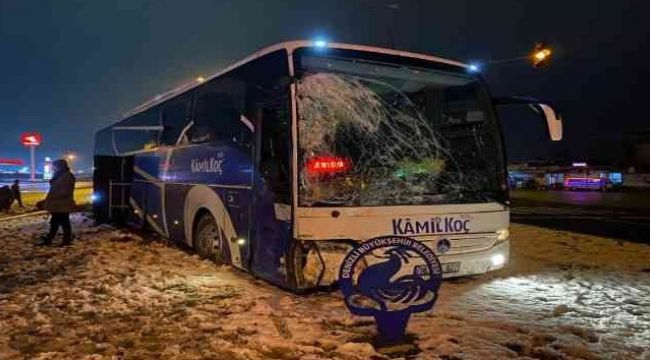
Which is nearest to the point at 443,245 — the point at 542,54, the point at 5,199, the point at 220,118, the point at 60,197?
the point at 220,118

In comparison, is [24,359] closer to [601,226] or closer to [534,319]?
[534,319]

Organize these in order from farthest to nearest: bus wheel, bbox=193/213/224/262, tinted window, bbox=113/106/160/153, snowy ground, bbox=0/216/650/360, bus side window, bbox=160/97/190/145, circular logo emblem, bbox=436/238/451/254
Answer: tinted window, bbox=113/106/160/153
bus side window, bbox=160/97/190/145
bus wheel, bbox=193/213/224/262
circular logo emblem, bbox=436/238/451/254
snowy ground, bbox=0/216/650/360

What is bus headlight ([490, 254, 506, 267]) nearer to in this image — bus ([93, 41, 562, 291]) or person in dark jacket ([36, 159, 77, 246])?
bus ([93, 41, 562, 291])

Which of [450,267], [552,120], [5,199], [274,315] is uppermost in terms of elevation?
[552,120]

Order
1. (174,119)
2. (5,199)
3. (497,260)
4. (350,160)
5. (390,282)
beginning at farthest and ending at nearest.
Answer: (5,199) < (174,119) < (497,260) < (350,160) < (390,282)

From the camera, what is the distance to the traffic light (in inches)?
661

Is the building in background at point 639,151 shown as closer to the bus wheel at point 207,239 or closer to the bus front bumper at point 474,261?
the bus front bumper at point 474,261

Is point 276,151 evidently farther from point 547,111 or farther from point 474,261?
point 547,111

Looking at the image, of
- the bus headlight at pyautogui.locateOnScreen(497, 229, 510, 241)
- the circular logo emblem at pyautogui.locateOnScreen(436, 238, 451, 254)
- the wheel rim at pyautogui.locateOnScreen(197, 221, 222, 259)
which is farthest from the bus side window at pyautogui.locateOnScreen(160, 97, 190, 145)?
the bus headlight at pyautogui.locateOnScreen(497, 229, 510, 241)

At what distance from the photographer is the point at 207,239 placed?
9758mm

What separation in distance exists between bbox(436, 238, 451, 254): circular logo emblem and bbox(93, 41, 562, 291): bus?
0.01 m

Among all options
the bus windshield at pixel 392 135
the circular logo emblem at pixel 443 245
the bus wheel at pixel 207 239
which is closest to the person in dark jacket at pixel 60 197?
the bus wheel at pixel 207 239

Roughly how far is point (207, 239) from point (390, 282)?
4.76 meters

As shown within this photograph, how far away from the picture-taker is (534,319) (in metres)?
6.33
